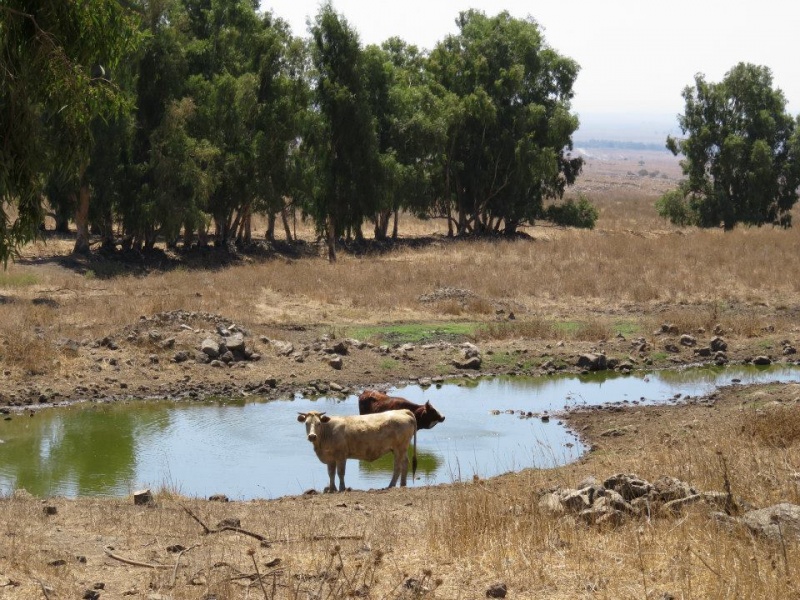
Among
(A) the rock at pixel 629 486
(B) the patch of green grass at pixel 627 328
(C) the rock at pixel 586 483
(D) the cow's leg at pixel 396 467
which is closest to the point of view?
(A) the rock at pixel 629 486

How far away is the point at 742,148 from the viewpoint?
60.2 m

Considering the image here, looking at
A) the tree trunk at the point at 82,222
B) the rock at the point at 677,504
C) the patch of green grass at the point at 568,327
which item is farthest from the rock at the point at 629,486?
the tree trunk at the point at 82,222

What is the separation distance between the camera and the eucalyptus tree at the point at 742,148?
2403 inches

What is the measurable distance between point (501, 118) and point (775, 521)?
164 ft

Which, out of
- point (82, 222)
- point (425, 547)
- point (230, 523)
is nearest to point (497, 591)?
point (425, 547)

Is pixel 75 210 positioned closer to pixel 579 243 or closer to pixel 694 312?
pixel 579 243

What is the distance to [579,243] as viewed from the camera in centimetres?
4516

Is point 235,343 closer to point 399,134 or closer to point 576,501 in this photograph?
point 576,501

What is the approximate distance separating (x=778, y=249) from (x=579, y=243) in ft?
26.2

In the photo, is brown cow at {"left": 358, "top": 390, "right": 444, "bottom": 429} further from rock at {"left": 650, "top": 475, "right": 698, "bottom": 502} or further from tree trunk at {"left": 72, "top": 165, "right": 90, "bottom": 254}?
tree trunk at {"left": 72, "top": 165, "right": 90, "bottom": 254}

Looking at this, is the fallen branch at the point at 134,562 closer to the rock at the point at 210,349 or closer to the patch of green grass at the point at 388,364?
the rock at the point at 210,349

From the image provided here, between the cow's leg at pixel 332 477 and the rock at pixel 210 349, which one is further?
the rock at pixel 210 349

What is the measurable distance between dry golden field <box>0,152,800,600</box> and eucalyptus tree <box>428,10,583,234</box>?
808 centimetres

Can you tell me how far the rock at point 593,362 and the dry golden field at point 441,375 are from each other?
23 cm
